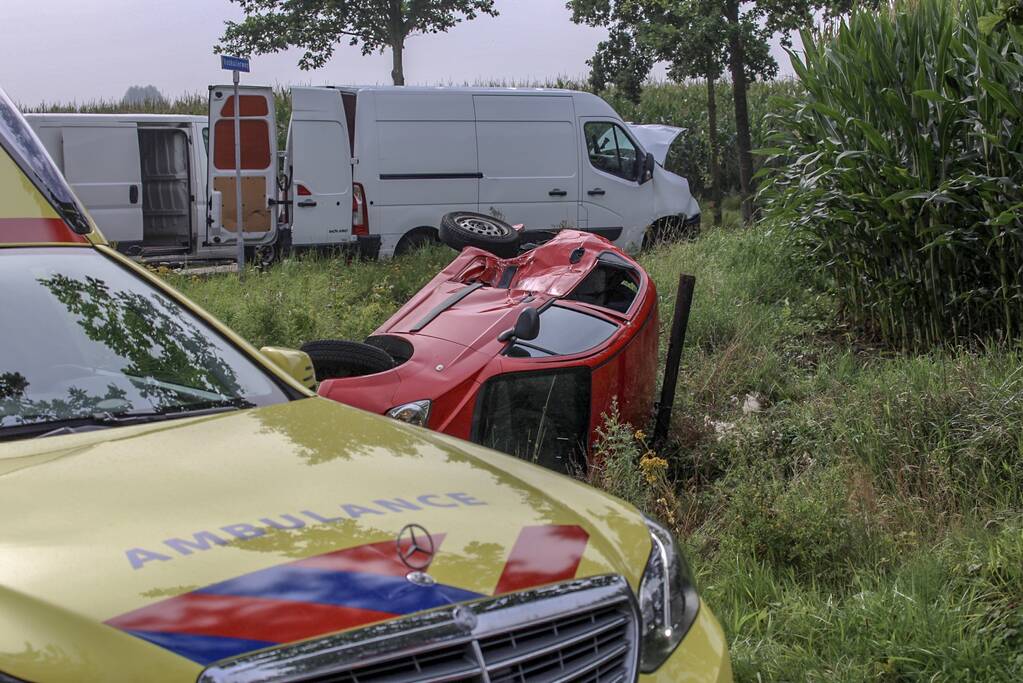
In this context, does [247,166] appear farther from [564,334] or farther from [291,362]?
[291,362]

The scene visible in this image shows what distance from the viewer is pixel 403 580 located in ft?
7.52

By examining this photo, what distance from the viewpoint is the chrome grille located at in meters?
2.08

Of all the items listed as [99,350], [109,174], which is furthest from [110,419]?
[109,174]

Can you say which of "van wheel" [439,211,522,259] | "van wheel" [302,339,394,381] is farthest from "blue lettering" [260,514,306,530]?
"van wheel" [439,211,522,259]

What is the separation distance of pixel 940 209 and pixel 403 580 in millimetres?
6428

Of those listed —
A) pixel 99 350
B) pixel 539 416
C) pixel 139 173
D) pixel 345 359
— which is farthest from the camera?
pixel 139 173

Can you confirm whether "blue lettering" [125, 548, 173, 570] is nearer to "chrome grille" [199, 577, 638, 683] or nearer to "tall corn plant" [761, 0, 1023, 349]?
"chrome grille" [199, 577, 638, 683]

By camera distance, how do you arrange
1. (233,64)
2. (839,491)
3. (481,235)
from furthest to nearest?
1. (233,64)
2. (481,235)
3. (839,491)

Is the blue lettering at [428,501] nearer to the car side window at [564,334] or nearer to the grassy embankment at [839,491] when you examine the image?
the grassy embankment at [839,491]

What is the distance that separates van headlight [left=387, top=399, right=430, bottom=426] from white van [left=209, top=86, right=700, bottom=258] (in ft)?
28.4

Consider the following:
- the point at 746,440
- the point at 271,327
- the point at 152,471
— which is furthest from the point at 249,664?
the point at 271,327

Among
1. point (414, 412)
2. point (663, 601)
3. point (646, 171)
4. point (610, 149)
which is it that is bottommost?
point (414, 412)

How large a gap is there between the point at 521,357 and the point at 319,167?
8510mm

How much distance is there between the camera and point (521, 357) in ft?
20.5
